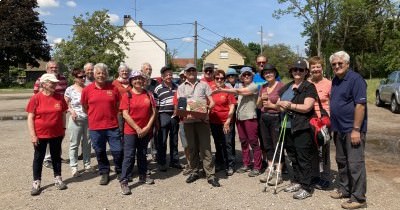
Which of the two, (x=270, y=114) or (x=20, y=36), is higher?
(x=20, y=36)

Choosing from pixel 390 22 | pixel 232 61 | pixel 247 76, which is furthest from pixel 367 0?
pixel 247 76

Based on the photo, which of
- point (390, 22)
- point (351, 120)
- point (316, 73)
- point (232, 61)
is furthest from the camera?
point (232, 61)

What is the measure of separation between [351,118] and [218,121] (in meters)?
2.41

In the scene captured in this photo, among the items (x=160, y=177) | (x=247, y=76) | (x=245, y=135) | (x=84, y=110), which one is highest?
(x=247, y=76)

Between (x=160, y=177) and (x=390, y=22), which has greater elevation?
(x=390, y=22)

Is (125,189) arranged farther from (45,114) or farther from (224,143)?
(224,143)

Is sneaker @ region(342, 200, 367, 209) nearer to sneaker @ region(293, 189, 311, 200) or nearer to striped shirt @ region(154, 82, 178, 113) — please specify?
sneaker @ region(293, 189, 311, 200)

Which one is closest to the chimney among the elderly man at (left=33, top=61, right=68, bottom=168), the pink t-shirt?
the elderly man at (left=33, top=61, right=68, bottom=168)

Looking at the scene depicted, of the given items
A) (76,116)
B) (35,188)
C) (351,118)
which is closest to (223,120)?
(351,118)

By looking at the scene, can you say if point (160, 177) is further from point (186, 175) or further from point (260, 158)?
Result: point (260, 158)

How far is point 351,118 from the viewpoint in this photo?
4.91 meters

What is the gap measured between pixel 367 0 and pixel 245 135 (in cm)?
4958

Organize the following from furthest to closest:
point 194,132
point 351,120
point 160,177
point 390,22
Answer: point 390,22 → point 160,177 → point 194,132 → point 351,120

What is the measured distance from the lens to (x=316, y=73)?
19.0 ft
